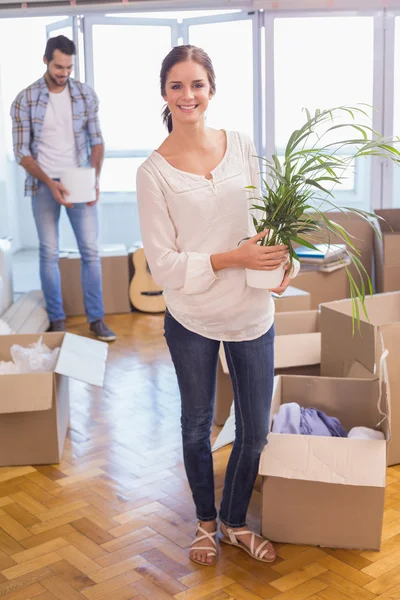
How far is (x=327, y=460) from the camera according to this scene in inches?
91.7

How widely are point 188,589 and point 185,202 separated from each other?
1.04 metres

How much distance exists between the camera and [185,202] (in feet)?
6.76

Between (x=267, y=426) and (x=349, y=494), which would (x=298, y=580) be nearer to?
(x=349, y=494)

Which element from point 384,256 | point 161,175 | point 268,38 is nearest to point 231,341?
point 161,175

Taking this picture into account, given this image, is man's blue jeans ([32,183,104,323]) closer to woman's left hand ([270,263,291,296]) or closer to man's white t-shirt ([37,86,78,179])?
man's white t-shirt ([37,86,78,179])

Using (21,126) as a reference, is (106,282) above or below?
below

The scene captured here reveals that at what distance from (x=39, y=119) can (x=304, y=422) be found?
8.58ft

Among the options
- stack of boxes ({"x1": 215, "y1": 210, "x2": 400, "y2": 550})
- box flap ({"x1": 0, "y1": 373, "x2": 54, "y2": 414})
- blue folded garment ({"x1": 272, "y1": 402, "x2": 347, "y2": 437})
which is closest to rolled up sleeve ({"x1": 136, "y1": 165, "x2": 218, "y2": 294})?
stack of boxes ({"x1": 215, "y1": 210, "x2": 400, "y2": 550})

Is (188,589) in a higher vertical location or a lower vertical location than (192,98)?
lower

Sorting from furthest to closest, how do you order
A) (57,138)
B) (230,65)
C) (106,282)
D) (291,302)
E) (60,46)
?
(230,65) < (106,282) < (57,138) < (60,46) < (291,302)

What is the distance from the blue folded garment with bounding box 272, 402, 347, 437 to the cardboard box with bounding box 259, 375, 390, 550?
0.23m

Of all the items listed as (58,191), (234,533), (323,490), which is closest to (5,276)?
(58,191)

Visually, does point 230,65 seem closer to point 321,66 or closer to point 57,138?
point 321,66

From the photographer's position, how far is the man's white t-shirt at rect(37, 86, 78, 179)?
4527 mm
